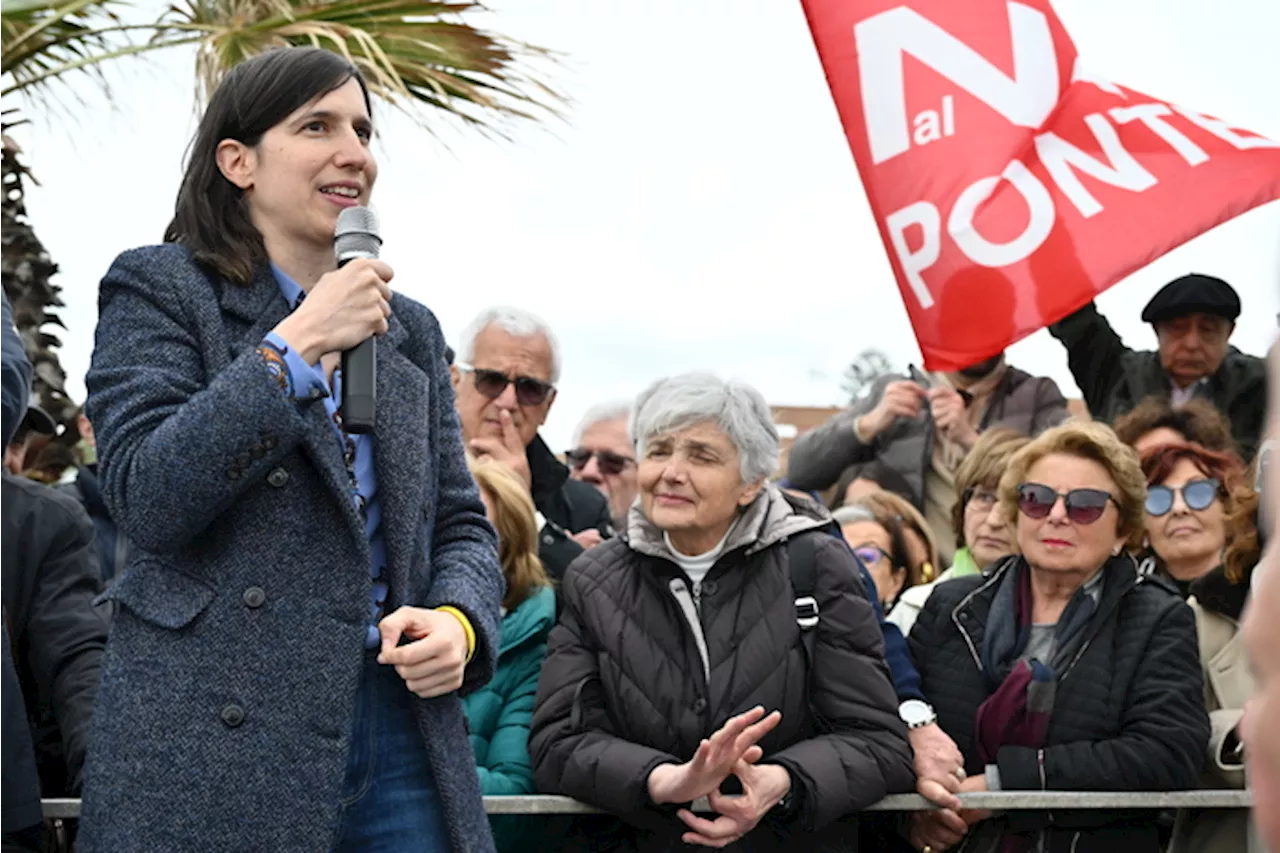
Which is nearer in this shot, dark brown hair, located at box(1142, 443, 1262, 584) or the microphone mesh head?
the microphone mesh head

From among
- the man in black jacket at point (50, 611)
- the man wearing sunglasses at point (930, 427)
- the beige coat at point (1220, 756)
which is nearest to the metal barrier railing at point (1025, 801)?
the beige coat at point (1220, 756)

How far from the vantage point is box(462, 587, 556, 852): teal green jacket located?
402 cm

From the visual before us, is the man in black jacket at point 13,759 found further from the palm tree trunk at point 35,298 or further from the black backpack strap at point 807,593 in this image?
the palm tree trunk at point 35,298

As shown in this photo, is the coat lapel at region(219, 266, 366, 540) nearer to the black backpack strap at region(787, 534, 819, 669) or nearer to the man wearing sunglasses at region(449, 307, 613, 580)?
the black backpack strap at region(787, 534, 819, 669)

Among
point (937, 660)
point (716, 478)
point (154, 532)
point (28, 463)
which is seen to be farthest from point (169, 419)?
→ point (28, 463)

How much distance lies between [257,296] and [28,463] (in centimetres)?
497

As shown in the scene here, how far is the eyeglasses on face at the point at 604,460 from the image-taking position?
6695mm

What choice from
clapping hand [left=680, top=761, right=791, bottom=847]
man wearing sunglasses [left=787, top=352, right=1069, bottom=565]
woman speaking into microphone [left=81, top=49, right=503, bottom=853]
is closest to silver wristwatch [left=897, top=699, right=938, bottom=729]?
clapping hand [left=680, top=761, right=791, bottom=847]

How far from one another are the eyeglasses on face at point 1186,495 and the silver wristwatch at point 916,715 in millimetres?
1373

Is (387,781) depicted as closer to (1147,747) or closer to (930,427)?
(1147,747)

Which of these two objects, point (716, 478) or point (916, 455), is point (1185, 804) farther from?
point (916, 455)

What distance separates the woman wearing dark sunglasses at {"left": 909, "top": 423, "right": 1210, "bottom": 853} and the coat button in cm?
206

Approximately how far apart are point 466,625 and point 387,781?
→ 257 mm

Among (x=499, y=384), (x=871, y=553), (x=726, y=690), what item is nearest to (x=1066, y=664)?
(x=726, y=690)
